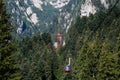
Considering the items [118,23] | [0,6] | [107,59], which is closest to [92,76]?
[107,59]

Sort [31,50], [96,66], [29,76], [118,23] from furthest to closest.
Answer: [31,50] → [118,23] → [29,76] → [96,66]

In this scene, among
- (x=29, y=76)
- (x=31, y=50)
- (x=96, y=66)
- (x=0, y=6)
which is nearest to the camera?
(x=0, y=6)

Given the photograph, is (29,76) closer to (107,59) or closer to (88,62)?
(88,62)

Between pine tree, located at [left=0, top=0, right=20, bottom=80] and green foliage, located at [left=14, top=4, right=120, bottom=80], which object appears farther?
green foliage, located at [left=14, top=4, right=120, bottom=80]

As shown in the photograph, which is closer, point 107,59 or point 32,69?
point 107,59

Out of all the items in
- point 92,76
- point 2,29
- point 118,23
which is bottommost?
point 92,76

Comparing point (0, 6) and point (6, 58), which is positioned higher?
point (0, 6)

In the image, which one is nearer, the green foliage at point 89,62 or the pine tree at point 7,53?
the pine tree at point 7,53

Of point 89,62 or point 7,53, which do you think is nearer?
point 7,53
